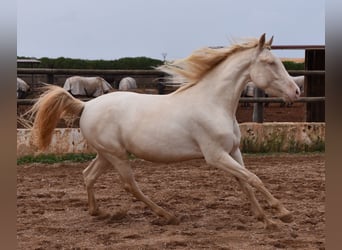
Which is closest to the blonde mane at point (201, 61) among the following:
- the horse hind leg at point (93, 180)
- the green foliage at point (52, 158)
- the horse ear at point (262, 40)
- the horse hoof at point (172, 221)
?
the horse ear at point (262, 40)

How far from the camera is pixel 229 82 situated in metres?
3.91

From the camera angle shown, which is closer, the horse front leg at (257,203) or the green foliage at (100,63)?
the horse front leg at (257,203)

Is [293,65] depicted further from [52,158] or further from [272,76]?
[272,76]

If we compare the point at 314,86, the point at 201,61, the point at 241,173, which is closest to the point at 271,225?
the point at 241,173

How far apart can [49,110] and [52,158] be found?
3.42 m

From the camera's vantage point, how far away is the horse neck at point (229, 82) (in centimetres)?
385

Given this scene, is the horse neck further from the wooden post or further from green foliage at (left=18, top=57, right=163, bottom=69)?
green foliage at (left=18, top=57, right=163, bottom=69)

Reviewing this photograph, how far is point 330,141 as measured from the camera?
0.52 m

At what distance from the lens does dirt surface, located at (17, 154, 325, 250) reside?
11.2ft

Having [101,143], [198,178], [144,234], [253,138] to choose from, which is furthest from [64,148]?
[144,234]

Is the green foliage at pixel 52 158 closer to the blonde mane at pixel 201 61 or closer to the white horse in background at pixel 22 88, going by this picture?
the blonde mane at pixel 201 61

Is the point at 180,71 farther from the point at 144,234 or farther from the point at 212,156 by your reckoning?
the point at 144,234

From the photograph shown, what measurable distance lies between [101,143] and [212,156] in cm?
95

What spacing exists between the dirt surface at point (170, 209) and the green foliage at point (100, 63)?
12.2m
